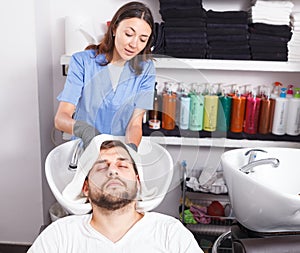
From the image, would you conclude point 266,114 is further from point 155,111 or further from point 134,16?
point 134,16

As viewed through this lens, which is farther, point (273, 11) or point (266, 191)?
point (273, 11)

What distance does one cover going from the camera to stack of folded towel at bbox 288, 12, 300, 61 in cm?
188

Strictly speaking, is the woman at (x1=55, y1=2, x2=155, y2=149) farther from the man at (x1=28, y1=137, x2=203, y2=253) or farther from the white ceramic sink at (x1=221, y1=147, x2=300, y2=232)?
the white ceramic sink at (x1=221, y1=147, x2=300, y2=232)

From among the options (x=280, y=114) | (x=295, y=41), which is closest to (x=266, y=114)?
(x=280, y=114)

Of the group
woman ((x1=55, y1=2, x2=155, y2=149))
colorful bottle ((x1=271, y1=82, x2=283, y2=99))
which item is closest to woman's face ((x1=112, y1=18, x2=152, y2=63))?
woman ((x1=55, y1=2, x2=155, y2=149))

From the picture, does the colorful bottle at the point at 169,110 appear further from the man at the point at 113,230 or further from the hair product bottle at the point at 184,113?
the man at the point at 113,230

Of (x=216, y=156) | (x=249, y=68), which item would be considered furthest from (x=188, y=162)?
(x=249, y=68)

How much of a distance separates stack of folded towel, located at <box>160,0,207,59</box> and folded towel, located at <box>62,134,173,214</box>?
30.1 inches

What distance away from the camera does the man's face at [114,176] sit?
1186 millimetres

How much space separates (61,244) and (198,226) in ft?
2.88

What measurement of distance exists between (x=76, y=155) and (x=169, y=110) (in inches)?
14.8

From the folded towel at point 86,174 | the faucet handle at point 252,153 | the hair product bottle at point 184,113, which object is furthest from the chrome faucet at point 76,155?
the faucet handle at point 252,153

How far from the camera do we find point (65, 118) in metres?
1.33

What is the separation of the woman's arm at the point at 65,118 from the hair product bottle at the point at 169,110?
30cm
